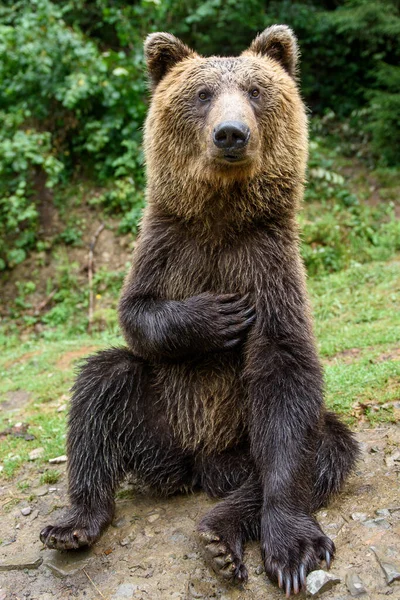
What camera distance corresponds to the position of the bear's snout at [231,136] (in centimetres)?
368

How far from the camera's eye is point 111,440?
416cm

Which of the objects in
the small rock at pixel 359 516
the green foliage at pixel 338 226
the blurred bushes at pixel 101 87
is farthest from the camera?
the blurred bushes at pixel 101 87

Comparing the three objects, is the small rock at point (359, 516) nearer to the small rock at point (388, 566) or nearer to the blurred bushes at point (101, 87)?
the small rock at point (388, 566)

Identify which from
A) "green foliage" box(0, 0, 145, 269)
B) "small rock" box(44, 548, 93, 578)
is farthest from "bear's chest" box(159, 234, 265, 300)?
"green foliage" box(0, 0, 145, 269)

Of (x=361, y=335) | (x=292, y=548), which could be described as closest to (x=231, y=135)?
(x=292, y=548)

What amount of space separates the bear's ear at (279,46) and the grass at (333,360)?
2.42 m

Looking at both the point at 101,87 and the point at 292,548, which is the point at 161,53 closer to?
the point at 292,548

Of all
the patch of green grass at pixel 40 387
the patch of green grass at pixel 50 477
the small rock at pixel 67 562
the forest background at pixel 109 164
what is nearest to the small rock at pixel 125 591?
the small rock at pixel 67 562

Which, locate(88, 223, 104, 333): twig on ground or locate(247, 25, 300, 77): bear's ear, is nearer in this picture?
locate(247, 25, 300, 77): bear's ear

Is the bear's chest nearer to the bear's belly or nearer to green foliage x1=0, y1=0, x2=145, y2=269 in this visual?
the bear's belly

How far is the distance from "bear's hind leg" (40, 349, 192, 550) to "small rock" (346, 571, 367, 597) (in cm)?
126

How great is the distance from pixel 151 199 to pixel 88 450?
1584 mm

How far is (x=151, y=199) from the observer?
4348mm

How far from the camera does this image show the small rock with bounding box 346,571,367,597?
3.25 m
